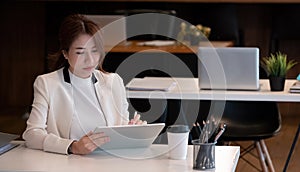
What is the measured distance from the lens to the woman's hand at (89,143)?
224 cm

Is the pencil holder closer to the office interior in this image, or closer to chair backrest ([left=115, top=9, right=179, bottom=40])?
chair backrest ([left=115, top=9, right=179, bottom=40])

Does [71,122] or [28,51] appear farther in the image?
[28,51]

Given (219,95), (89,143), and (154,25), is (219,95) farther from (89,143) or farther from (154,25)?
(154,25)

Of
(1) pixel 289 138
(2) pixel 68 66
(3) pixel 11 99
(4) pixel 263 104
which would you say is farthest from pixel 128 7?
(2) pixel 68 66

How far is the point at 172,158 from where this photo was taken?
7.35 ft

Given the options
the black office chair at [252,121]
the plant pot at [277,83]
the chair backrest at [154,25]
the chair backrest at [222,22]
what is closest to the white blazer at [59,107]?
the plant pot at [277,83]

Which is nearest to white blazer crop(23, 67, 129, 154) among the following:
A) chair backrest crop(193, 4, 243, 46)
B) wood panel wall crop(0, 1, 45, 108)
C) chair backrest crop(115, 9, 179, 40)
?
chair backrest crop(115, 9, 179, 40)

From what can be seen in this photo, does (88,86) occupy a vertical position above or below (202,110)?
above

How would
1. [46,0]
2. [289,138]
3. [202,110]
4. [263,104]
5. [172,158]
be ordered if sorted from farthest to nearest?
[46,0] < [289,138] < [263,104] < [202,110] < [172,158]

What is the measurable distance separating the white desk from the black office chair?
150 cm

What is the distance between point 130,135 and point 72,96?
349 mm

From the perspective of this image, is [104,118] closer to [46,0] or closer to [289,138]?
[289,138]

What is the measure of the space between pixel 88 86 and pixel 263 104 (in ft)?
5.96

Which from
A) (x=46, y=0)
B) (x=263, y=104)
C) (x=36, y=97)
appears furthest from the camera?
(x=46, y=0)
